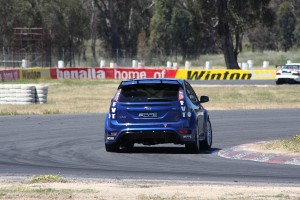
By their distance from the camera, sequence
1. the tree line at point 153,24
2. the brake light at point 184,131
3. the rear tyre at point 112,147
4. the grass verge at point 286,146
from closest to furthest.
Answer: the grass verge at point 286,146, the brake light at point 184,131, the rear tyre at point 112,147, the tree line at point 153,24

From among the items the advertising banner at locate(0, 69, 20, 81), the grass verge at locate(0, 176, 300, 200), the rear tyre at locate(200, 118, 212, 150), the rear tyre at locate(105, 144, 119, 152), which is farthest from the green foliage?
the advertising banner at locate(0, 69, 20, 81)

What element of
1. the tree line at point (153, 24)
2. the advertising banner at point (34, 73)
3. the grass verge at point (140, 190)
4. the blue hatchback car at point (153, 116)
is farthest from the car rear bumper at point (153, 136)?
the tree line at point (153, 24)

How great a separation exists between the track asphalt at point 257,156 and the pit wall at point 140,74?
40.8 metres

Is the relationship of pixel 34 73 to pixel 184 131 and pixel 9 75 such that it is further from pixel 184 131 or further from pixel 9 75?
pixel 184 131

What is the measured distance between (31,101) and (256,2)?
38.9 meters

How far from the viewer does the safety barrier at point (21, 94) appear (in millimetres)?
33875

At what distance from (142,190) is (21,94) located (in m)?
23.8

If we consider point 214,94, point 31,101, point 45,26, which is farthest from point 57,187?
point 45,26

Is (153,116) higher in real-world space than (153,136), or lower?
higher

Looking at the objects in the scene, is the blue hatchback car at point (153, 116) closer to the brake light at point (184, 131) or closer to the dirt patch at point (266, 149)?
the brake light at point (184, 131)

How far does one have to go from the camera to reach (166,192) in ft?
34.3

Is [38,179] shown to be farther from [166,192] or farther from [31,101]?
[31,101]

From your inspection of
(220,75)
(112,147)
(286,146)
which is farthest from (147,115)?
(220,75)

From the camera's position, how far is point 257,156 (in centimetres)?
1571
